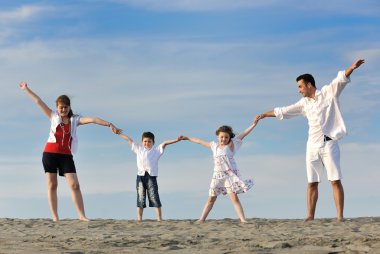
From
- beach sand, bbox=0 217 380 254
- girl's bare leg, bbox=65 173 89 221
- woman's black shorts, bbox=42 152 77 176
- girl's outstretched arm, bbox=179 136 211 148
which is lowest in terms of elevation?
beach sand, bbox=0 217 380 254

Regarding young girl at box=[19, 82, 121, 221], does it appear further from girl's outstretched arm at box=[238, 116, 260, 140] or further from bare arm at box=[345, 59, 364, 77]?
bare arm at box=[345, 59, 364, 77]

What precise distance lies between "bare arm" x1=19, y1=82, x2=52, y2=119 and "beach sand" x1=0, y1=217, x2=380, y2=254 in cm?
206

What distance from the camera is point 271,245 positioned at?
857cm

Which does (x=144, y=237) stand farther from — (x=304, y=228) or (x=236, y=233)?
(x=304, y=228)

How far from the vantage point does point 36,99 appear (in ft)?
38.6

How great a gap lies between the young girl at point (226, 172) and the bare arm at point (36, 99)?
119 inches

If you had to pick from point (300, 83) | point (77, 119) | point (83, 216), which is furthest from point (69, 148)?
point (300, 83)

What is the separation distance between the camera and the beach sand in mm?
8328

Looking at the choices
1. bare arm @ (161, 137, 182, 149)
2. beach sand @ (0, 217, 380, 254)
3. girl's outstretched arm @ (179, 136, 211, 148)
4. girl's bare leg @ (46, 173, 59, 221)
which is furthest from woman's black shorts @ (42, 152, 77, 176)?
girl's outstretched arm @ (179, 136, 211, 148)

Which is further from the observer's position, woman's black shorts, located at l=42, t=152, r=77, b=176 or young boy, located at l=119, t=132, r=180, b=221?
young boy, located at l=119, t=132, r=180, b=221

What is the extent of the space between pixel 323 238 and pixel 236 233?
56.3 inches

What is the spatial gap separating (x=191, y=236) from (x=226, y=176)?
6.84 ft

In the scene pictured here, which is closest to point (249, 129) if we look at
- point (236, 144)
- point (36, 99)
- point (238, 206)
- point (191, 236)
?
point (236, 144)

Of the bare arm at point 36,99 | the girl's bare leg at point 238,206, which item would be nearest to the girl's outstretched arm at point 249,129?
the girl's bare leg at point 238,206
